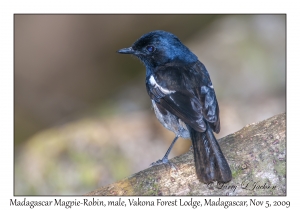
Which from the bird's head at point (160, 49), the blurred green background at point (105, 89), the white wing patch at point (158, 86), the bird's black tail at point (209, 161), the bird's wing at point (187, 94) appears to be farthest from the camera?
the blurred green background at point (105, 89)

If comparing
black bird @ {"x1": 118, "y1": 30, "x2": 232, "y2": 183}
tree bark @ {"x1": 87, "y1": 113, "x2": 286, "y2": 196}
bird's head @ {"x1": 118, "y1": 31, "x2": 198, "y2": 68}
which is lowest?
tree bark @ {"x1": 87, "y1": 113, "x2": 286, "y2": 196}

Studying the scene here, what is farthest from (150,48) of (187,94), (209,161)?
(209,161)

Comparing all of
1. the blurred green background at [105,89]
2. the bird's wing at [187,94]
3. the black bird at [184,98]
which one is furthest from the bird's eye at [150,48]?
the blurred green background at [105,89]

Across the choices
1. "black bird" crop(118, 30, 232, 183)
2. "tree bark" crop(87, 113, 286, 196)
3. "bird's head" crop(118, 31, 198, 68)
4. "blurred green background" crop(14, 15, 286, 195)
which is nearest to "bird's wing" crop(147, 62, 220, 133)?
"black bird" crop(118, 30, 232, 183)

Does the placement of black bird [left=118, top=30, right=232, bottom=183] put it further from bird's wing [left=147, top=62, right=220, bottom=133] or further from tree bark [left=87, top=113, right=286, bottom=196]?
tree bark [left=87, top=113, right=286, bottom=196]

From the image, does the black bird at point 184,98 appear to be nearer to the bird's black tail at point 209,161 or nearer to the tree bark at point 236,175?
the bird's black tail at point 209,161

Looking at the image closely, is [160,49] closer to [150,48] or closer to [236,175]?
[150,48]

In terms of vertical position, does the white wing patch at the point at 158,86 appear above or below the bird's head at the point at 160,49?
below
